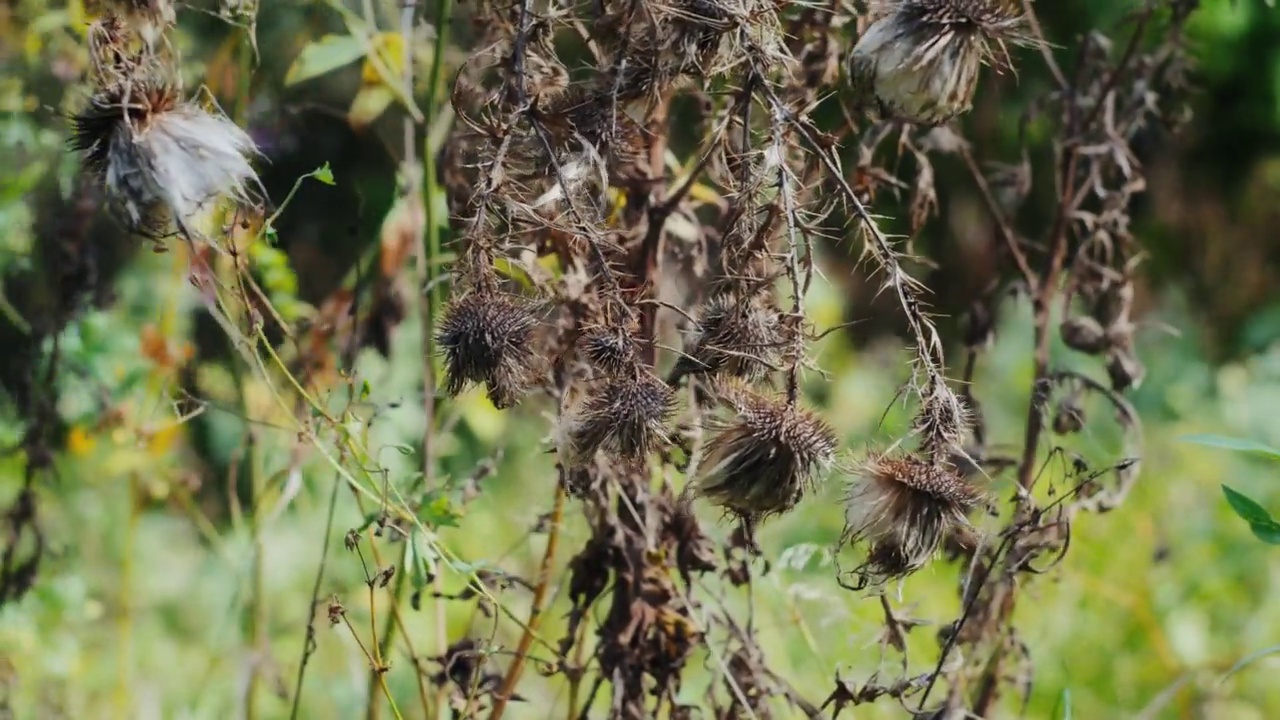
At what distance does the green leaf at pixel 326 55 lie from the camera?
159cm

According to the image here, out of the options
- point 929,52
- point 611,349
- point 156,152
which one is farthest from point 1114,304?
point 156,152

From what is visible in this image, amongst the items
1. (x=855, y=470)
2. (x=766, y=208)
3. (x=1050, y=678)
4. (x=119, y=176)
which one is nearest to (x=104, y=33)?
(x=119, y=176)

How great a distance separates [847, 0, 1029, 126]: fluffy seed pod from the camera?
1013 millimetres

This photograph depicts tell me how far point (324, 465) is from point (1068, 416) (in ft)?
3.86

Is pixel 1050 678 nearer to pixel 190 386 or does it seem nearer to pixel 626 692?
pixel 626 692

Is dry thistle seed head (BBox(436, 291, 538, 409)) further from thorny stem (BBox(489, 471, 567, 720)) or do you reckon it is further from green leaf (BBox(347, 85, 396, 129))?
green leaf (BBox(347, 85, 396, 129))

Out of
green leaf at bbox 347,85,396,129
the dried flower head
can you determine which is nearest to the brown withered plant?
the dried flower head

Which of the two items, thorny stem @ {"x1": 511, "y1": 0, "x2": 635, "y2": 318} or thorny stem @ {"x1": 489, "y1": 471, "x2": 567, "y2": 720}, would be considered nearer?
thorny stem @ {"x1": 511, "y1": 0, "x2": 635, "y2": 318}

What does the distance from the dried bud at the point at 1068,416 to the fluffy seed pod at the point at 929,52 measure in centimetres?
62

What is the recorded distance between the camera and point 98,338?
2020mm

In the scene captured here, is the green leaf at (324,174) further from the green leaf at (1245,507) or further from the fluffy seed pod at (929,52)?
the green leaf at (1245,507)

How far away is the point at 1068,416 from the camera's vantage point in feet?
5.33

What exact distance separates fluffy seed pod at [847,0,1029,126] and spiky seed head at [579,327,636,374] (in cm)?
28

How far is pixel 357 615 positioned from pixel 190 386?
56cm
